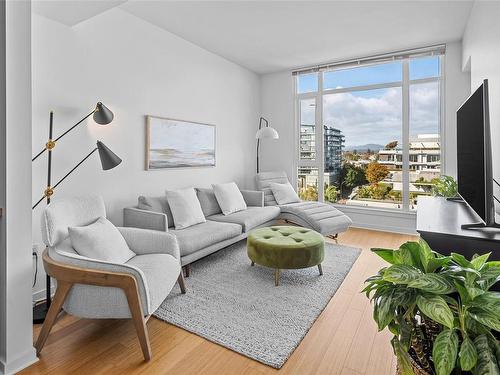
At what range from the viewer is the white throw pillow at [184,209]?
11.0ft

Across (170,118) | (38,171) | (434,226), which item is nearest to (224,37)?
(170,118)

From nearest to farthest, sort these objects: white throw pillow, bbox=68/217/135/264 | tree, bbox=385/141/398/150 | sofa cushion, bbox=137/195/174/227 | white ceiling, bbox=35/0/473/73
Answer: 1. white throw pillow, bbox=68/217/135/264
2. white ceiling, bbox=35/0/473/73
3. sofa cushion, bbox=137/195/174/227
4. tree, bbox=385/141/398/150

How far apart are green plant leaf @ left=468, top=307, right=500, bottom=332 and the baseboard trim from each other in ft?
7.29

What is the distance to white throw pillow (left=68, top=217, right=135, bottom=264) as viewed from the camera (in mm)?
2082

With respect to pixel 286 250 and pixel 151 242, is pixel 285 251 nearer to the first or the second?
pixel 286 250

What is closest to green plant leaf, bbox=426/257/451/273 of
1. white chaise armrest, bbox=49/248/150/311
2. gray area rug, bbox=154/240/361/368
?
gray area rug, bbox=154/240/361/368

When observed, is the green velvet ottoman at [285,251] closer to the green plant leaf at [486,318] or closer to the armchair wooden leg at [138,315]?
the armchair wooden leg at [138,315]

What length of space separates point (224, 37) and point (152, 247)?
2.95 meters

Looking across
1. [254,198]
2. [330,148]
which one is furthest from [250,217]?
[330,148]

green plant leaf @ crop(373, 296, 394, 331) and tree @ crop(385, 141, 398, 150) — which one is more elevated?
tree @ crop(385, 141, 398, 150)

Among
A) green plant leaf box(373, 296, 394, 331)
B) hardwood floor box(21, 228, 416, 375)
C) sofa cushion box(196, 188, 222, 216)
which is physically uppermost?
sofa cushion box(196, 188, 222, 216)

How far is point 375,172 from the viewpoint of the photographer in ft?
16.5

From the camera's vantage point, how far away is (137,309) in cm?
180

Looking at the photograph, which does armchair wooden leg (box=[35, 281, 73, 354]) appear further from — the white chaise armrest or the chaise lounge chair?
the chaise lounge chair
